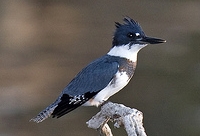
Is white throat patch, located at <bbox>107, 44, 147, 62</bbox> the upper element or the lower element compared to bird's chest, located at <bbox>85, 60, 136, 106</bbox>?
upper

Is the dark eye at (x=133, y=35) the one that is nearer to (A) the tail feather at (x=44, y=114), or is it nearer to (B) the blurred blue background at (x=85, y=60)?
(A) the tail feather at (x=44, y=114)

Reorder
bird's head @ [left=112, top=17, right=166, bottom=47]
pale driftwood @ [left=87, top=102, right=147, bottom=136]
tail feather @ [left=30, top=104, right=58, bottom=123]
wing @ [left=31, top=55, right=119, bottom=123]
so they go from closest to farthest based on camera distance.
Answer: pale driftwood @ [left=87, top=102, right=147, bottom=136]
tail feather @ [left=30, top=104, right=58, bottom=123]
wing @ [left=31, top=55, right=119, bottom=123]
bird's head @ [left=112, top=17, right=166, bottom=47]

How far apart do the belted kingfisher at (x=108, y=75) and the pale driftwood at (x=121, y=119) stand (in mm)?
392

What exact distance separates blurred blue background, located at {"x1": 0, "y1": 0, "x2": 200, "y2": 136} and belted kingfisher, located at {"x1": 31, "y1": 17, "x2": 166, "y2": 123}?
1742 millimetres

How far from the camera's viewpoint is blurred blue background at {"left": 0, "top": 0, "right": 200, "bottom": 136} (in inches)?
194

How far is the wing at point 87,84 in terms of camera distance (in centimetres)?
255

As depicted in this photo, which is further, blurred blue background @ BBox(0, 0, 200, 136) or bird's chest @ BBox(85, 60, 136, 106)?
blurred blue background @ BBox(0, 0, 200, 136)

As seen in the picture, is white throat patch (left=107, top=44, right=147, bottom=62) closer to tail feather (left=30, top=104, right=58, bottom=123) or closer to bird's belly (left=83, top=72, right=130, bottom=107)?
bird's belly (left=83, top=72, right=130, bottom=107)

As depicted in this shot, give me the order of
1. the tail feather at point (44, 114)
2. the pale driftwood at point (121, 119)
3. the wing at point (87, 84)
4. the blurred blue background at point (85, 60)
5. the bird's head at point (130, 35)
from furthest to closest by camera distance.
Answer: the blurred blue background at point (85, 60) < the bird's head at point (130, 35) < the wing at point (87, 84) < the tail feather at point (44, 114) < the pale driftwood at point (121, 119)

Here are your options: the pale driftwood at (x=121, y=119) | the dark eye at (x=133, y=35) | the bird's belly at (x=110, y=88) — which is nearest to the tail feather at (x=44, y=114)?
the bird's belly at (x=110, y=88)

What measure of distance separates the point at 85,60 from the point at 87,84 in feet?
10.2

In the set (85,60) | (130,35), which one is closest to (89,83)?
(130,35)

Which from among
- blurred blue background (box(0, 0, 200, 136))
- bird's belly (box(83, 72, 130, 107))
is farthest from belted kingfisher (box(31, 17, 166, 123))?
blurred blue background (box(0, 0, 200, 136))

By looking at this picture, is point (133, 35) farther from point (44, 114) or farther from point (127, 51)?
point (44, 114)
